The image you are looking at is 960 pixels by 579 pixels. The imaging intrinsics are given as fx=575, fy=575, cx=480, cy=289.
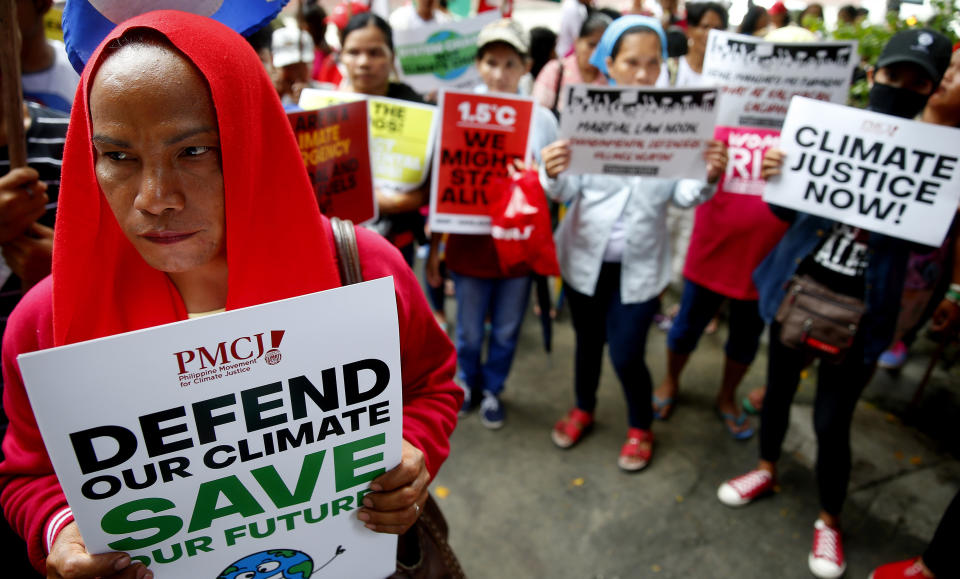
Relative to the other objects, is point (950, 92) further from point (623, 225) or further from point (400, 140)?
point (400, 140)

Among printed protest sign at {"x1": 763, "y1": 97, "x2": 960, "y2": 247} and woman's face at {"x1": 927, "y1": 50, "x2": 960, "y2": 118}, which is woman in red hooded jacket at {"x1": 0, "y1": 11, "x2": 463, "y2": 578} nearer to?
printed protest sign at {"x1": 763, "y1": 97, "x2": 960, "y2": 247}

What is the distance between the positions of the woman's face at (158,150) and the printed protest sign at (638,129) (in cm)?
190

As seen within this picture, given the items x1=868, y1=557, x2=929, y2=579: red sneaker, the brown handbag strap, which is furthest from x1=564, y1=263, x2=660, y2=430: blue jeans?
the brown handbag strap

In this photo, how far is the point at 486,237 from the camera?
10.4ft

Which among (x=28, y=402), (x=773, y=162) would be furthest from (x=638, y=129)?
(x=28, y=402)

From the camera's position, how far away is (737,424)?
11.5ft

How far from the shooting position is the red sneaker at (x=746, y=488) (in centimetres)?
298

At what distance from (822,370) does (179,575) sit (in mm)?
2506

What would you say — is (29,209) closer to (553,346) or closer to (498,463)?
(498,463)

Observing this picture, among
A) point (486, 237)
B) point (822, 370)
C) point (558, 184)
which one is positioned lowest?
point (822, 370)

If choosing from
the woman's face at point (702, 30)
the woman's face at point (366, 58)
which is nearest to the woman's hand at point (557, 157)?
the woman's face at point (366, 58)

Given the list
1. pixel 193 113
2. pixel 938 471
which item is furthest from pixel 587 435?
pixel 193 113

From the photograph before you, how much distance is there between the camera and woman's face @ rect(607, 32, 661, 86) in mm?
2660

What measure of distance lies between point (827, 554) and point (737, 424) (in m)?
0.95
